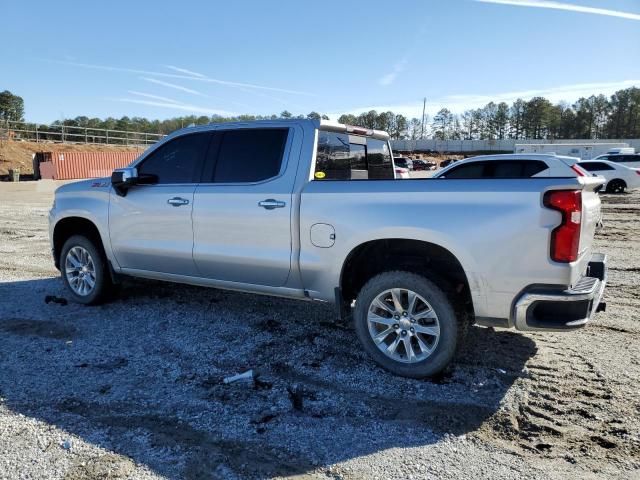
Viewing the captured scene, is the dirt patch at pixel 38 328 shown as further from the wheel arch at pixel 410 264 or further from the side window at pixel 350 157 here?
the side window at pixel 350 157

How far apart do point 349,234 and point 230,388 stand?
1476mm

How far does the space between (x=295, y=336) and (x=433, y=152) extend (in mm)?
96172

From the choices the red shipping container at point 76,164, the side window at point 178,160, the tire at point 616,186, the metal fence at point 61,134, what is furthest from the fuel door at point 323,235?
the metal fence at point 61,134

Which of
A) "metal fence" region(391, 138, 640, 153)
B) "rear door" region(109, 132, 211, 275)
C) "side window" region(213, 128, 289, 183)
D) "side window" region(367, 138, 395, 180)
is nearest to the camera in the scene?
"side window" region(213, 128, 289, 183)

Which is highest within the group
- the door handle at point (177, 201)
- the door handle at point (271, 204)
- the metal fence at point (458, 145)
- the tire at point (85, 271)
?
the metal fence at point (458, 145)

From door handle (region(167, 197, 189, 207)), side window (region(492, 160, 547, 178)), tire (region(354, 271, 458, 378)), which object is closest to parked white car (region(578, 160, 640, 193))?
side window (region(492, 160, 547, 178))

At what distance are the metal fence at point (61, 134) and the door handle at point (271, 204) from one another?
41.6m

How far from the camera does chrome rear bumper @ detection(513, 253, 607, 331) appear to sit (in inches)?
132

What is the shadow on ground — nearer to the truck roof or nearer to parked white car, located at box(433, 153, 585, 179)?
the truck roof

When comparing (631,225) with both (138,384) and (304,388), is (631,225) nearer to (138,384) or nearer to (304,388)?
(304,388)

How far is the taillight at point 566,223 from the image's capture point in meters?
3.25

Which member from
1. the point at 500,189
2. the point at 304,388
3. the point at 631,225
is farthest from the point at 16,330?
the point at 631,225

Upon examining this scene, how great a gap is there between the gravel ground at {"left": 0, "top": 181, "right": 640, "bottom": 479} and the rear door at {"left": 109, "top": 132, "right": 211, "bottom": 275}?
26.2 inches

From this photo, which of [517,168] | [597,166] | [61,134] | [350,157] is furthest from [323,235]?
[61,134]
